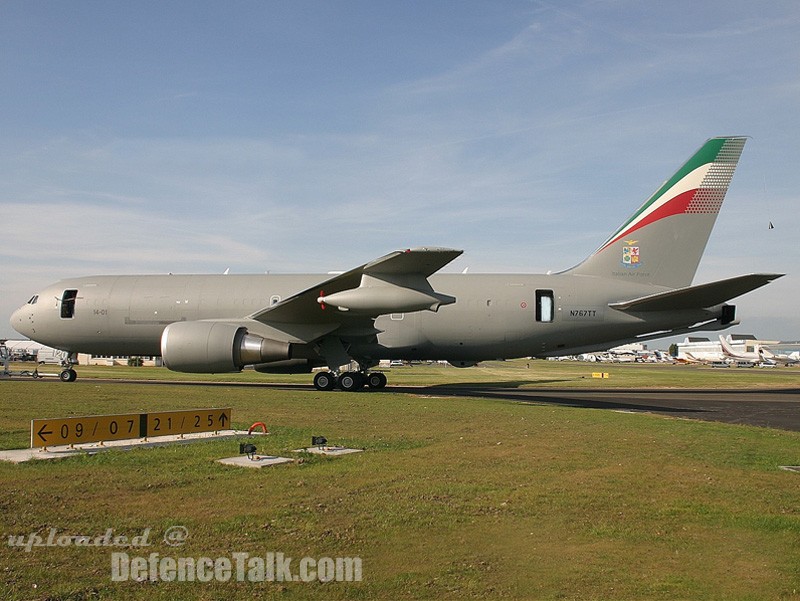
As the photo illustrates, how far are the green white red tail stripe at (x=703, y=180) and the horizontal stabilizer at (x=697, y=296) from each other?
3.36m

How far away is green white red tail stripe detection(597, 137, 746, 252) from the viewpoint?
24.3 metres

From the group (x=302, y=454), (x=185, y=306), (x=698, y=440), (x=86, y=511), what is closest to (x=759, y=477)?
(x=698, y=440)

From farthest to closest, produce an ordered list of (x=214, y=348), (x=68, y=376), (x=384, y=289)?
(x=68, y=376) → (x=214, y=348) → (x=384, y=289)

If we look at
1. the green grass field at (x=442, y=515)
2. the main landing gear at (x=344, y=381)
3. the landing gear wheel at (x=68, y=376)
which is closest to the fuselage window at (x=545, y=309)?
the main landing gear at (x=344, y=381)

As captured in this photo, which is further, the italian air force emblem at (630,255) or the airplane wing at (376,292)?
the italian air force emblem at (630,255)

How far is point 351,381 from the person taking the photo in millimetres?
24578

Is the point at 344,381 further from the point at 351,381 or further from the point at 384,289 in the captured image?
the point at 384,289

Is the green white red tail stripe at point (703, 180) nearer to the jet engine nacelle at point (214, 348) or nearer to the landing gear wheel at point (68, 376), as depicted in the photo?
the jet engine nacelle at point (214, 348)

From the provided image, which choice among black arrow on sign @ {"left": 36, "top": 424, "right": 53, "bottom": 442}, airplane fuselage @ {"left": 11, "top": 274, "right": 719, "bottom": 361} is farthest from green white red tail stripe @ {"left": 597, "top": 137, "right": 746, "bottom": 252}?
black arrow on sign @ {"left": 36, "top": 424, "right": 53, "bottom": 442}

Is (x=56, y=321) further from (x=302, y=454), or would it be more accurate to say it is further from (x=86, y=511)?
(x=86, y=511)

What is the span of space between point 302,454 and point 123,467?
249 centimetres

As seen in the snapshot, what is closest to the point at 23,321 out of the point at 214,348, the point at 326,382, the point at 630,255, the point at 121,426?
the point at 214,348

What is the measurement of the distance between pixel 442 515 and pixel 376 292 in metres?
14.6

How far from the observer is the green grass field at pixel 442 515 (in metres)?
5.21
